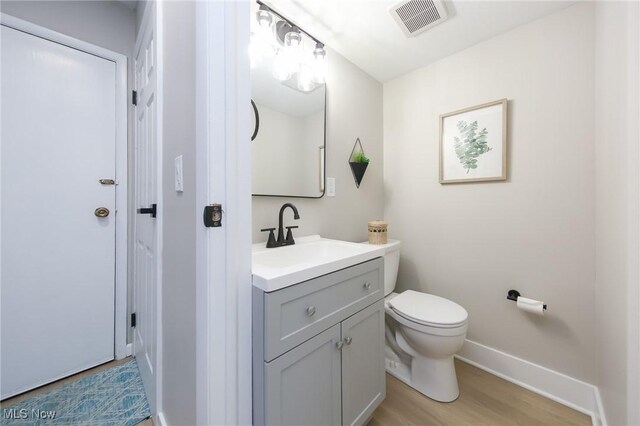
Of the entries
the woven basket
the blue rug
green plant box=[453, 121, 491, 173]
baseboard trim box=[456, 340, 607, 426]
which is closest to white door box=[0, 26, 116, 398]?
the blue rug

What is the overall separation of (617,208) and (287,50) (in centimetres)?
171

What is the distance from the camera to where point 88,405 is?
1.30m

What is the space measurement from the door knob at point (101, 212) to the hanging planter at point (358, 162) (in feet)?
5.54

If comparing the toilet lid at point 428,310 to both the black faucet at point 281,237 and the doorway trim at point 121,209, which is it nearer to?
the black faucet at point 281,237

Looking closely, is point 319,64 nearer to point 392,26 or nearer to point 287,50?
point 287,50

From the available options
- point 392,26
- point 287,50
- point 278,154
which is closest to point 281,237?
point 278,154

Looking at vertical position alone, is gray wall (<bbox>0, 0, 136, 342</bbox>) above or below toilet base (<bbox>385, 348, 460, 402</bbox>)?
above

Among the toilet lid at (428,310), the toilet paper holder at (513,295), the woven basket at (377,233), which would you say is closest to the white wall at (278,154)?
the woven basket at (377,233)

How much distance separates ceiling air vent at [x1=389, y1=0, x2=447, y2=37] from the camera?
1.32 metres

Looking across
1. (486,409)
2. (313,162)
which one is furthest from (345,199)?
(486,409)

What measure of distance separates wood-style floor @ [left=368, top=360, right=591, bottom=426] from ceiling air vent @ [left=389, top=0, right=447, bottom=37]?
86.3 inches

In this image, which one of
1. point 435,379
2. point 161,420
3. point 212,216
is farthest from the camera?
point 435,379

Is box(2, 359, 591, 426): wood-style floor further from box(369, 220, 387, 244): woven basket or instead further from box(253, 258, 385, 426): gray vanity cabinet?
box(369, 220, 387, 244): woven basket

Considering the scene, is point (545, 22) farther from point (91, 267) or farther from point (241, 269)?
point (91, 267)
